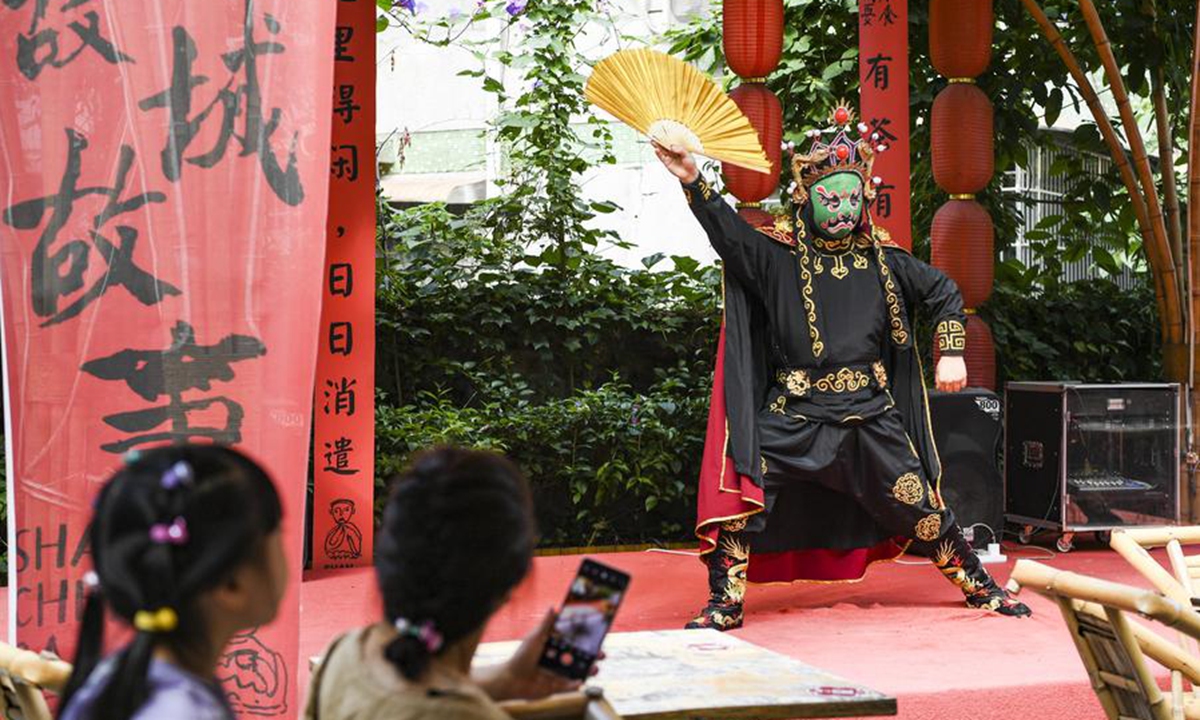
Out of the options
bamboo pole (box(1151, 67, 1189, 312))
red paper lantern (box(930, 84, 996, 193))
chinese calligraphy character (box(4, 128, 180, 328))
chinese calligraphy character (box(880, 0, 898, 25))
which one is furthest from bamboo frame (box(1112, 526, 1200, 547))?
bamboo pole (box(1151, 67, 1189, 312))

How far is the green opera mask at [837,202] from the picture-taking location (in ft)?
17.9

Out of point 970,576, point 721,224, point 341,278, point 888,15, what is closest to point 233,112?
point 721,224

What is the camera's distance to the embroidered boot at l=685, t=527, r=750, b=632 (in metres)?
5.36

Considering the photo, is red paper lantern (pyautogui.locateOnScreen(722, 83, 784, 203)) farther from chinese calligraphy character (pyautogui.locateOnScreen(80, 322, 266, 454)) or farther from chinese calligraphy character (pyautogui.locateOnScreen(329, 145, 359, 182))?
chinese calligraphy character (pyautogui.locateOnScreen(80, 322, 266, 454))

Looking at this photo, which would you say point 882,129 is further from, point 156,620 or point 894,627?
point 156,620

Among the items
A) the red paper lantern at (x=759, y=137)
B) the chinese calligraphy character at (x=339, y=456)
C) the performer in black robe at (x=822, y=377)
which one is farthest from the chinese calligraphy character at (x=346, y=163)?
the performer in black robe at (x=822, y=377)

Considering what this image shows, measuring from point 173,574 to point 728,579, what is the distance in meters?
4.02

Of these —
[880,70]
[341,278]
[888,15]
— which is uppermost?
[888,15]

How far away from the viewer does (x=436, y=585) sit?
1699mm

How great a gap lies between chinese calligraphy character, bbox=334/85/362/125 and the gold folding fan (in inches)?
70.6

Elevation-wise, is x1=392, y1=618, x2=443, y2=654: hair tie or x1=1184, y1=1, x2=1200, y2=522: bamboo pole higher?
x1=1184, y1=1, x2=1200, y2=522: bamboo pole

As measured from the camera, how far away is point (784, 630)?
543cm

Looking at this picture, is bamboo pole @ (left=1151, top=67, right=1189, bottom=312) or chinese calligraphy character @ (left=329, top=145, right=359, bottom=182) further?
bamboo pole @ (left=1151, top=67, right=1189, bottom=312)

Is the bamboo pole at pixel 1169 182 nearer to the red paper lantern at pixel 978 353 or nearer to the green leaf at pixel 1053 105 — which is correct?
the green leaf at pixel 1053 105
